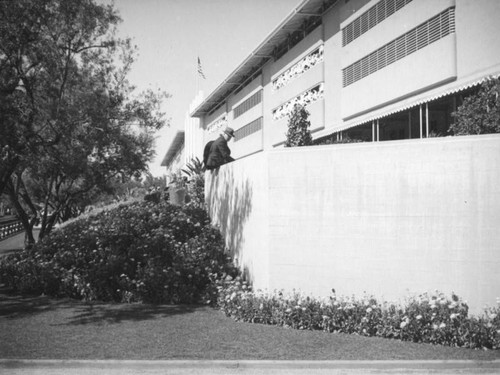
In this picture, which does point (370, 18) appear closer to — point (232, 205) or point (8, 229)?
point (232, 205)

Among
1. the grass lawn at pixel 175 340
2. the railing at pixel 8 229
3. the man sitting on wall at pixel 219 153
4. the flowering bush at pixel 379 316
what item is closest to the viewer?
the grass lawn at pixel 175 340

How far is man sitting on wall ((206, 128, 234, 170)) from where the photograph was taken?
12548mm

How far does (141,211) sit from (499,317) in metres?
9.91

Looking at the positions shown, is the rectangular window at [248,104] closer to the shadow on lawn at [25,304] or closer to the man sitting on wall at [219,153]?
the man sitting on wall at [219,153]

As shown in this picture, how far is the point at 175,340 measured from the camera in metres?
6.74

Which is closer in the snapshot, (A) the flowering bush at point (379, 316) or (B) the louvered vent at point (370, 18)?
(A) the flowering bush at point (379, 316)

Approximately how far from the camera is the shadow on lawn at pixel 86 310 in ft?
27.0

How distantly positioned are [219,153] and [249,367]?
25.8 feet

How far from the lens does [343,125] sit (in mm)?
21828

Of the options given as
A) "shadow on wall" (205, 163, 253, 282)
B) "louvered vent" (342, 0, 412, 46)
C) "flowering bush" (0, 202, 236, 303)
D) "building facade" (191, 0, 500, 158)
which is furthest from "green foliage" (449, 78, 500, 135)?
"louvered vent" (342, 0, 412, 46)

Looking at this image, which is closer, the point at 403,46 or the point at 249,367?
the point at 249,367

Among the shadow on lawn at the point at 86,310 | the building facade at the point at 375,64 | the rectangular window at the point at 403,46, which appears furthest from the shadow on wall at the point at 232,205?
the rectangular window at the point at 403,46

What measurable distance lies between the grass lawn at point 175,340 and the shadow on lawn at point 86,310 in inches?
0.7

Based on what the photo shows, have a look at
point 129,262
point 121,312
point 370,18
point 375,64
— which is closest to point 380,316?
point 121,312
